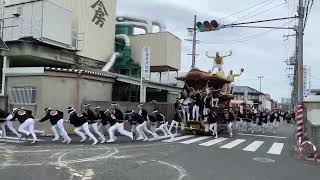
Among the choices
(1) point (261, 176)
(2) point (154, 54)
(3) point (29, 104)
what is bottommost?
(1) point (261, 176)

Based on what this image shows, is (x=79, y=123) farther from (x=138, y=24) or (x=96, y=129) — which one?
(x=138, y=24)

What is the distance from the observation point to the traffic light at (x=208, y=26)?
21.1 meters

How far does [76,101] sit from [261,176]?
51.2 ft

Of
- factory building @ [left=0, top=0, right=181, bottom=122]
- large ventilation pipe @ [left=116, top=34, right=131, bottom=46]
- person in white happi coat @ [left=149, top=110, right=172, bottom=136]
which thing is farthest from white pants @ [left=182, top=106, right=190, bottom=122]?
large ventilation pipe @ [left=116, top=34, right=131, bottom=46]

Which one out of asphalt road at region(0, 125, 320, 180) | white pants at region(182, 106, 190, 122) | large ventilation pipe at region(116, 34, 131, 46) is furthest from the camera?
large ventilation pipe at region(116, 34, 131, 46)

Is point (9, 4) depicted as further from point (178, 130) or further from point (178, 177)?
point (178, 177)

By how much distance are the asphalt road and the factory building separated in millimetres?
7110

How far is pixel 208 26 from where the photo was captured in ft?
69.8

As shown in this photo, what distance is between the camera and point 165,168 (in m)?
11.8

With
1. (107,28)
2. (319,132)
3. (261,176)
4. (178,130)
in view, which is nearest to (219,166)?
(261,176)

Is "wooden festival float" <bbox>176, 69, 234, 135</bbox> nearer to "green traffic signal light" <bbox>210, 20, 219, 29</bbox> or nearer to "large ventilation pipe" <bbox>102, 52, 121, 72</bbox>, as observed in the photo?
"large ventilation pipe" <bbox>102, 52, 121, 72</bbox>

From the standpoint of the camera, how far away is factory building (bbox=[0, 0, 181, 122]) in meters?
23.8

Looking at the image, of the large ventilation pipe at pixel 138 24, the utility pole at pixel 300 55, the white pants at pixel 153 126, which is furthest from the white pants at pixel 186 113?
the large ventilation pipe at pixel 138 24

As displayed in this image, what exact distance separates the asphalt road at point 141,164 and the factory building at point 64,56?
7.11m
